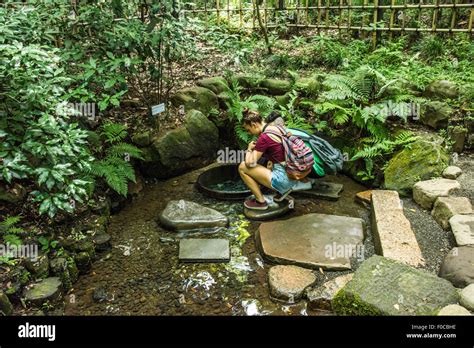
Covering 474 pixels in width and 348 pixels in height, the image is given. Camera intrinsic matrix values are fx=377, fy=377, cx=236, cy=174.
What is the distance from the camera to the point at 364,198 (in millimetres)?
5457

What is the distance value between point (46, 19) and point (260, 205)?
3879mm

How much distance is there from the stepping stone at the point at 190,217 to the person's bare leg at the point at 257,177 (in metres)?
0.58

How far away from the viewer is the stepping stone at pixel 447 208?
4422mm

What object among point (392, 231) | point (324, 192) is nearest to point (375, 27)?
point (324, 192)

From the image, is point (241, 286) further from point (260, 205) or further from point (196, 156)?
point (196, 156)

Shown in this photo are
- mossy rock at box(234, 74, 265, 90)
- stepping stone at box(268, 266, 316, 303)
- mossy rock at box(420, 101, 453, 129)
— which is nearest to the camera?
stepping stone at box(268, 266, 316, 303)

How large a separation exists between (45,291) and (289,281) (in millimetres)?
2378

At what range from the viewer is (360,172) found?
600 cm

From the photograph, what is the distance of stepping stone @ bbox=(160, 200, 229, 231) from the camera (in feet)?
16.3

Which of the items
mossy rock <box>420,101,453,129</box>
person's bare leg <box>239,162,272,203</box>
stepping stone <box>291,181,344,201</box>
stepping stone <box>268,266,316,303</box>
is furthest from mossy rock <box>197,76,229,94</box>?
stepping stone <box>268,266,316,303</box>

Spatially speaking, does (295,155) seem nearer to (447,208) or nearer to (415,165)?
(415,165)

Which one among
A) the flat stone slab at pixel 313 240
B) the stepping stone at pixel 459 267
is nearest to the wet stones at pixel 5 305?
the flat stone slab at pixel 313 240

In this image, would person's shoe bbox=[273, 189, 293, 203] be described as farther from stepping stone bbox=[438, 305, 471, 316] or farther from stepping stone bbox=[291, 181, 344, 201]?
stepping stone bbox=[438, 305, 471, 316]

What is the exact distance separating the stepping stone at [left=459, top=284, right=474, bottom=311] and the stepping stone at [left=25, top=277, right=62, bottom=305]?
11.8 ft
